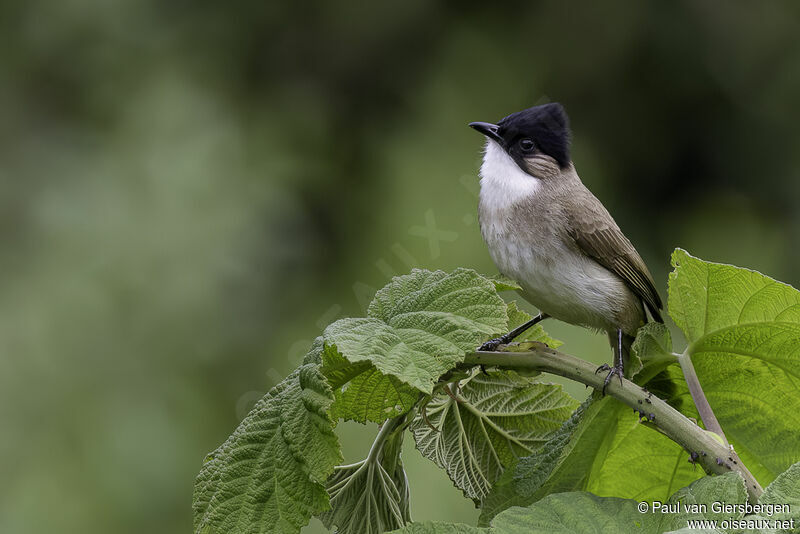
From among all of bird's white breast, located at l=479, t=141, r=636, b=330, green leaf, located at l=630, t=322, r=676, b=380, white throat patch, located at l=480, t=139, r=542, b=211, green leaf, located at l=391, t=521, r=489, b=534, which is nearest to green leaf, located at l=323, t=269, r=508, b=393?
green leaf, located at l=391, t=521, r=489, b=534

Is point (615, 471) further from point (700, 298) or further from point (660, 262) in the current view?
point (660, 262)

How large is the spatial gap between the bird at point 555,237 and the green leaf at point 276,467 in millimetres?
803

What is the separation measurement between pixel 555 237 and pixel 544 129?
289 millimetres

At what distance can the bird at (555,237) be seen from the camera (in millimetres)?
1696

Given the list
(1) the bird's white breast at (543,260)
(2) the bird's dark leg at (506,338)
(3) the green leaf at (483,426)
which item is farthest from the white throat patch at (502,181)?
(3) the green leaf at (483,426)

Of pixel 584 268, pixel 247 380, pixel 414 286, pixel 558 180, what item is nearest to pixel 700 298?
pixel 414 286

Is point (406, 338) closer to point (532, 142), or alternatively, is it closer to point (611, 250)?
point (611, 250)

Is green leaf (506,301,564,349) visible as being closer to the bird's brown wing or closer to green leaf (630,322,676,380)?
green leaf (630,322,676,380)

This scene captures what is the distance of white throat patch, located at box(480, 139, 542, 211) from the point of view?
186cm

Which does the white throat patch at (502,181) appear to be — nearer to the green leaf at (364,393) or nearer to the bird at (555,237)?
the bird at (555,237)

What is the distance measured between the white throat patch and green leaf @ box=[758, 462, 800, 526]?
1.14m

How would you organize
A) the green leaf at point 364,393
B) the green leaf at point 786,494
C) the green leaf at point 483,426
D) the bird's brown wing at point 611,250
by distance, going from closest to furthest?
the green leaf at point 786,494, the green leaf at point 364,393, the green leaf at point 483,426, the bird's brown wing at point 611,250

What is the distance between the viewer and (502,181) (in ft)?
6.31

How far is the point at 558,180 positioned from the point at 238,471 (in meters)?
1.24
